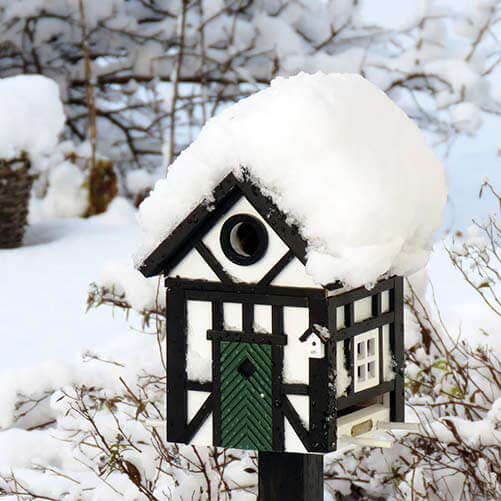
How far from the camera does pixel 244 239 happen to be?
7.35ft

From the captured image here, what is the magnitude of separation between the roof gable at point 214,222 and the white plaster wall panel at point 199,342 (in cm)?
10

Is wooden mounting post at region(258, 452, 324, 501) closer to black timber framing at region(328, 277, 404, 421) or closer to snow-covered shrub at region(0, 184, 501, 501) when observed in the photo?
black timber framing at region(328, 277, 404, 421)

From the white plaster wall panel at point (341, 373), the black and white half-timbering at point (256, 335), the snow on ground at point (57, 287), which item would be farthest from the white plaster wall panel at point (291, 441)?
the snow on ground at point (57, 287)

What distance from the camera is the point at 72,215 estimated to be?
7.33 metres

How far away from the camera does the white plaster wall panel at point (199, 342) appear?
2.22 meters

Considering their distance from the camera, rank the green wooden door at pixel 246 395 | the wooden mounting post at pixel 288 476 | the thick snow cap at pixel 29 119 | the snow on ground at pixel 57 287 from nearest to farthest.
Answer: the green wooden door at pixel 246 395, the wooden mounting post at pixel 288 476, the snow on ground at pixel 57 287, the thick snow cap at pixel 29 119

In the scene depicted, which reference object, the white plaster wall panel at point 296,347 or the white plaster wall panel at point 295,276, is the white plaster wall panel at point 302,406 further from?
the white plaster wall panel at point 295,276

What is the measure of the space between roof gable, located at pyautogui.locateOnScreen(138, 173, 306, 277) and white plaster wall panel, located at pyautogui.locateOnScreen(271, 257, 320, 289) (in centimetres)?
3

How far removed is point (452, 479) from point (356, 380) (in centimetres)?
87

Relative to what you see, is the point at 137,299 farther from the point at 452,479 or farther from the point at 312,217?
the point at 312,217

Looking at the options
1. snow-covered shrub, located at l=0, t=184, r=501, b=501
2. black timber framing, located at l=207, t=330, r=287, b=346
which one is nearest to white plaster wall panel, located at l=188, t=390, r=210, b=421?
black timber framing, located at l=207, t=330, r=287, b=346

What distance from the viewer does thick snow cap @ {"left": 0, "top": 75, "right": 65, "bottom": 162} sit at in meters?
6.05

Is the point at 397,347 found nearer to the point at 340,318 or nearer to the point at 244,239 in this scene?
the point at 340,318

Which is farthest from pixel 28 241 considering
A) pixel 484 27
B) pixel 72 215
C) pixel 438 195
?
pixel 438 195
